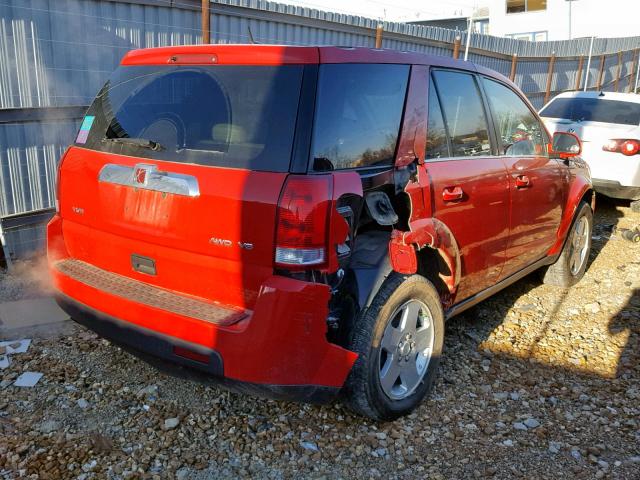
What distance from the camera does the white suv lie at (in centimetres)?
738

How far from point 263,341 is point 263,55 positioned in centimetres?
125

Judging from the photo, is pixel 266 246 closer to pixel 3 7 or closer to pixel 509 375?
pixel 509 375

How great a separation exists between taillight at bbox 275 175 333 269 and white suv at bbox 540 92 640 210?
6288 mm

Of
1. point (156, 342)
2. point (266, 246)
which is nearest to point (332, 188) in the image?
point (266, 246)

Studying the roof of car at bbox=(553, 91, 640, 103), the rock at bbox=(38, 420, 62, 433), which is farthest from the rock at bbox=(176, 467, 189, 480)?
the roof of car at bbox=(553, 91, 640, 103)

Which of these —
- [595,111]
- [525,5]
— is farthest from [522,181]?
[525,5]

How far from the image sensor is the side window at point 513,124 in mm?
3953

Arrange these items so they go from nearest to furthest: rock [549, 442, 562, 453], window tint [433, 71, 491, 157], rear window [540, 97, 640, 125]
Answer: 1. rock [549, 442, 562, 453]
2. window tint [433, 71, 491, 157]
3. rear window [540, 97, 640, 125]

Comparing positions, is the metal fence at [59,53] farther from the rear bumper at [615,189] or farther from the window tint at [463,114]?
the rear bumper at [615,189]

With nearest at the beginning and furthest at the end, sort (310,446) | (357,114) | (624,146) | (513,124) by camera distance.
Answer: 1. (357,114)
2. (310,446)
3. (513,124)
4. (624,146)

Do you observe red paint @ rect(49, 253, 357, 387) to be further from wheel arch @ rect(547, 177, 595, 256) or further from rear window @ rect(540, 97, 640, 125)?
rear window @ rect(540, 97, 640, 125)

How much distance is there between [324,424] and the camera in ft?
10.0

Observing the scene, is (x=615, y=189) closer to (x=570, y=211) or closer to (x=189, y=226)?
(x=570, y=211)

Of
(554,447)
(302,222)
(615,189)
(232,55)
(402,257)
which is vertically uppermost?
(232,55)
